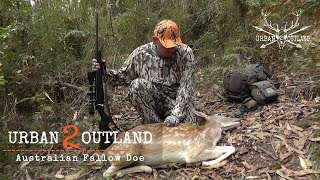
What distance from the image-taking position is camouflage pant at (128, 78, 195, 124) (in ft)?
15.8

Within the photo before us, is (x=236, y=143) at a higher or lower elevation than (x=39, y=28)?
lower

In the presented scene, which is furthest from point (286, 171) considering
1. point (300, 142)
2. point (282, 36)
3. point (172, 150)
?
point (282, 36)

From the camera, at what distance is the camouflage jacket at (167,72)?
4.79 meters

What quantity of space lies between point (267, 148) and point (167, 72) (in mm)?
1728

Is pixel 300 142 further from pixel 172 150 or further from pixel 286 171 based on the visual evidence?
pixel 172 150

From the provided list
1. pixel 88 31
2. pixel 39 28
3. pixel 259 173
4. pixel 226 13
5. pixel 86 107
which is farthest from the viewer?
pixel 226 13

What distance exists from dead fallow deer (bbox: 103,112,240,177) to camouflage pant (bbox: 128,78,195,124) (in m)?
0.45

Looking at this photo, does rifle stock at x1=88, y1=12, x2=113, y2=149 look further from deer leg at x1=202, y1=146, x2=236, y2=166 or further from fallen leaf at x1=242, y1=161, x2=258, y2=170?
fallen leaf at x1=242, y1=161, x2=258, y2=170

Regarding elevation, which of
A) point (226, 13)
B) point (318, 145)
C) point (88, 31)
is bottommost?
point (318, 145)

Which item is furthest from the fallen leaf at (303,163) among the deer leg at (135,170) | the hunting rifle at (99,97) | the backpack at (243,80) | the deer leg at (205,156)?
the hunting rifle at (99,97)

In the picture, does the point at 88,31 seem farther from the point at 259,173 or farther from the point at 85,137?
the point at 259,173

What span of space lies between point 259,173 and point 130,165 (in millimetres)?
1546

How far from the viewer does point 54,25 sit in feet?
20.4

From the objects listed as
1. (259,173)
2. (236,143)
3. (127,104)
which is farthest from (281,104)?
(127,104)
